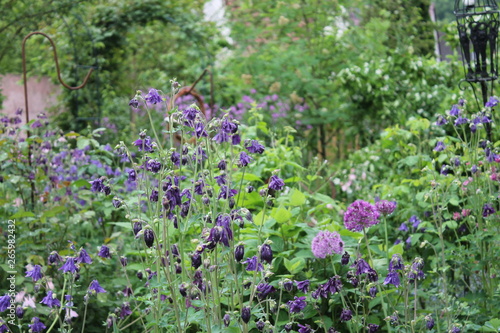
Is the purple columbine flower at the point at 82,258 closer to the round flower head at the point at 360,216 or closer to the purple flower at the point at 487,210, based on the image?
the round flower head at the point at 360,216

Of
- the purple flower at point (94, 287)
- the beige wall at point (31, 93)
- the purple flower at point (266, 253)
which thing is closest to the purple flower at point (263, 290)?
the purple flower at point (266, 253)

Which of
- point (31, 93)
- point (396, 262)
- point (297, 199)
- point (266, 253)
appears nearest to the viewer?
point (266, 253)

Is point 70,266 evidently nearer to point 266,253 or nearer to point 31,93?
point 266,253

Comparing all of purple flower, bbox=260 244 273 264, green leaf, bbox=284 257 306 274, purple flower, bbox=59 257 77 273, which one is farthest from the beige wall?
purple flower, bbox=260 244 273 264

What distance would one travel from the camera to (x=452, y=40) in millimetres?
6297

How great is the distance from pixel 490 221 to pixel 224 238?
173 centimetres

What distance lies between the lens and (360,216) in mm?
2148

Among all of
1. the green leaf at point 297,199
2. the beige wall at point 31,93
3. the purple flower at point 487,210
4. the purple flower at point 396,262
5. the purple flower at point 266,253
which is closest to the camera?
the purple flower at point 266,253

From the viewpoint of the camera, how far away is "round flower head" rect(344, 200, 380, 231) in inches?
84.4

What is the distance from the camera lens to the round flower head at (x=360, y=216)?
214cm

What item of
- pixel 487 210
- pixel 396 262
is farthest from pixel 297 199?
pixel 487 210

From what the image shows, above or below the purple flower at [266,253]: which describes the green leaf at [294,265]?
below

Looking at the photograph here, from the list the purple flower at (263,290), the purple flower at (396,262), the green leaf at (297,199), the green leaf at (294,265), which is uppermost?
the purple flower at (263,290)

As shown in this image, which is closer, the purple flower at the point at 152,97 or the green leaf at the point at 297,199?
the purple flower at the point at 152,97
